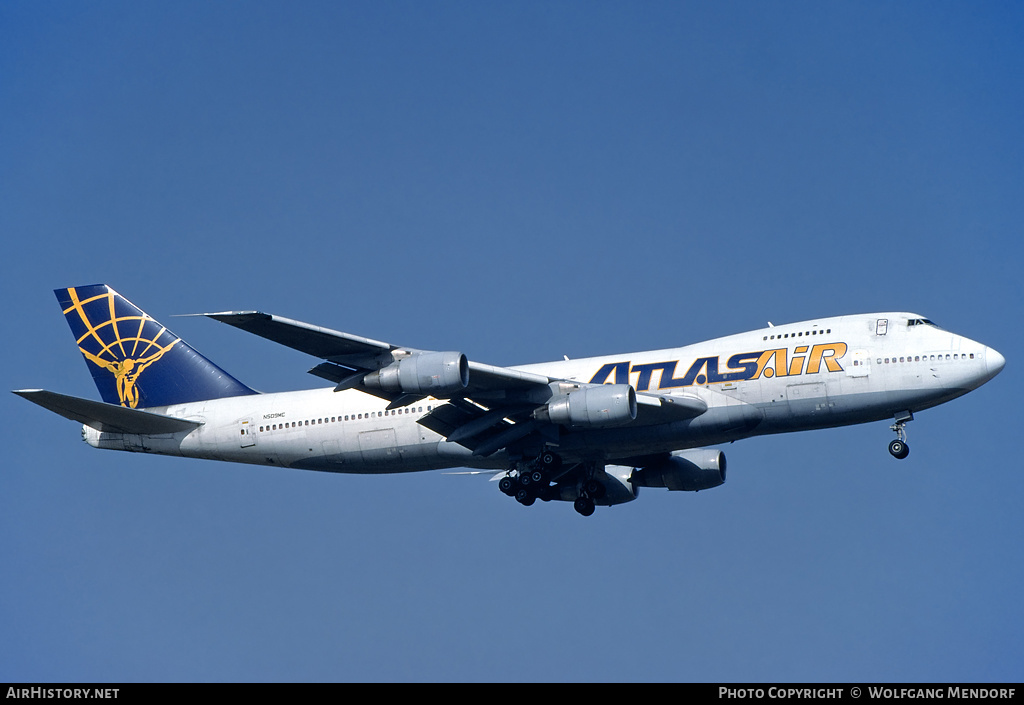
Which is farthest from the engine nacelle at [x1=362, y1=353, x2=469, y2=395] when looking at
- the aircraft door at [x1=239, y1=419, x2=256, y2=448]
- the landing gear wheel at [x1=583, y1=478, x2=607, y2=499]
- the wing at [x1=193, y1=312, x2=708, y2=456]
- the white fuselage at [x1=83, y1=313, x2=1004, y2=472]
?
the landing gear wheel at [x1=583, y1=478, x2=607, y2=499]

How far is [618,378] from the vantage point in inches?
1499

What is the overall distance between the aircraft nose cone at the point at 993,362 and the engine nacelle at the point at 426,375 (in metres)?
15.2

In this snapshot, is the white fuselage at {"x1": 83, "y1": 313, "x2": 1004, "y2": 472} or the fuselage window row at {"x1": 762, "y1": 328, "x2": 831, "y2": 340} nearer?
the white fuselage at {"x1": 83, "y1": 313, "x2": 1004, "y2": 472}

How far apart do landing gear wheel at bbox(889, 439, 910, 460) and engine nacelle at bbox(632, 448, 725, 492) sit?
24.6ft

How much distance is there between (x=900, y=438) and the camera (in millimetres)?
36312

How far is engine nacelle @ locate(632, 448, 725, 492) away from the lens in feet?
139

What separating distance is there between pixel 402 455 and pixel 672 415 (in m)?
9.02

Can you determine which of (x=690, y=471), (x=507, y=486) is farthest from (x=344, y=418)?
(x=690, y=471)

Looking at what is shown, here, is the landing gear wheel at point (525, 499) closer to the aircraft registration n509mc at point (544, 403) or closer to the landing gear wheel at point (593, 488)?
the aircraft registration n509mc at point (544, 403)

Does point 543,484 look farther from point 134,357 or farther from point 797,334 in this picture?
point 134,357

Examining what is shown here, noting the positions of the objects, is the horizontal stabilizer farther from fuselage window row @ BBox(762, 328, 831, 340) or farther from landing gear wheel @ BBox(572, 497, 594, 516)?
fuselage window row @ BBox(762, 328, 831, 340)
